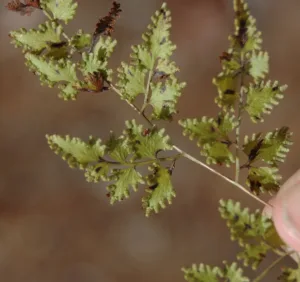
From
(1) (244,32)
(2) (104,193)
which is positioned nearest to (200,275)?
(1) (244,32)

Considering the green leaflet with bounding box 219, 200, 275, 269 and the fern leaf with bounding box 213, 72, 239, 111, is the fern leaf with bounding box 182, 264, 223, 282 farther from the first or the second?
the fern leaf with bounding box 213, 72, 239, 111

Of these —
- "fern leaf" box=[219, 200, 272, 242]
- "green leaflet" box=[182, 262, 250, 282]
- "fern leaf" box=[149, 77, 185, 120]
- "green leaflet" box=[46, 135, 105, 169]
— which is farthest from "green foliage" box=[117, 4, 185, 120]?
"green leaflet" box=[182, 262, 250, 282]

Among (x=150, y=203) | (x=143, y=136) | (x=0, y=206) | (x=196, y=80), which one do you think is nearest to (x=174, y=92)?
(x=143, y=136)

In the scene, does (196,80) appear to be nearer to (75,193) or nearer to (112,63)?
(112,63)

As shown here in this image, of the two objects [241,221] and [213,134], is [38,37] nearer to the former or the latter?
[213,134]

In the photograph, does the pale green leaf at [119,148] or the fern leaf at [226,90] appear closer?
the fern leaf at [226,90]

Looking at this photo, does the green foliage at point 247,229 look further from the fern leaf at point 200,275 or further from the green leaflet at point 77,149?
the green leaflet at point 77,149

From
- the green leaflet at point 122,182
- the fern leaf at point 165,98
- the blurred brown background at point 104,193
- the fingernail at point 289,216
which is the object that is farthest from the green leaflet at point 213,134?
the blurred brown background at point 104,193
